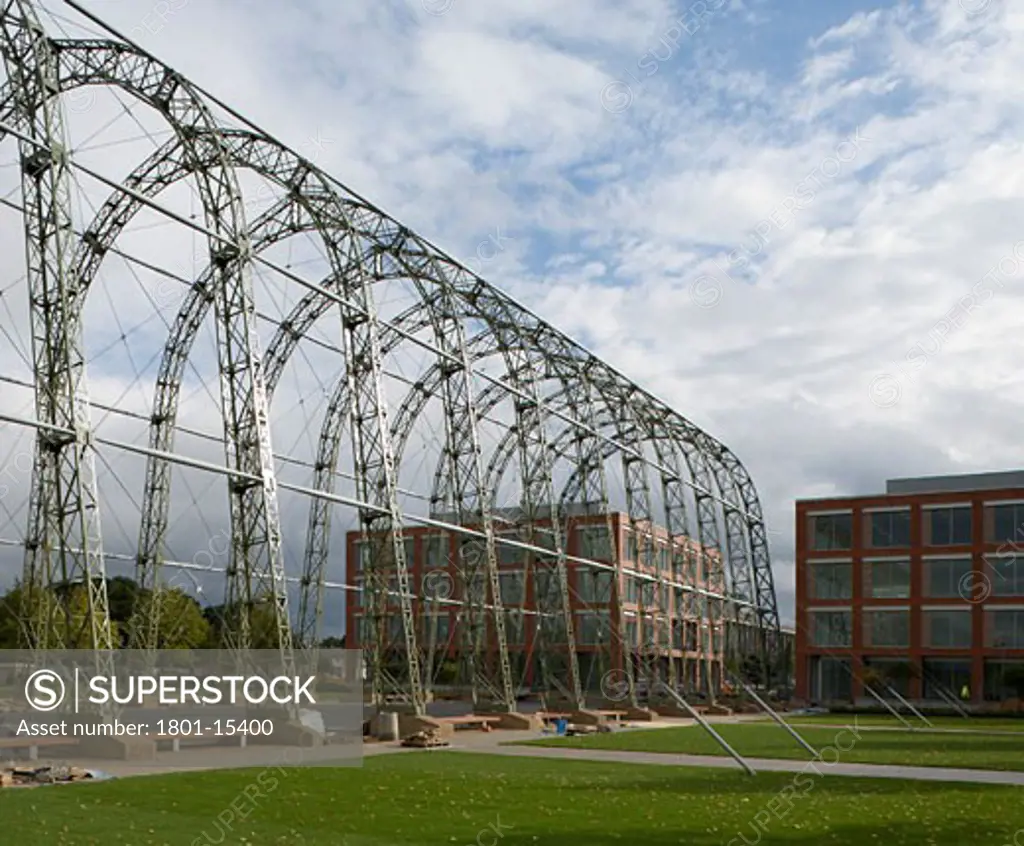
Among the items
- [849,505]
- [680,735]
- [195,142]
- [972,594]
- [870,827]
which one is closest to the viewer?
[870,827]

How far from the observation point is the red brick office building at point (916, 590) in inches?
2849

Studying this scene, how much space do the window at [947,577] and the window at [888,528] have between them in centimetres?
221

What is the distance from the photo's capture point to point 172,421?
47.2 meters

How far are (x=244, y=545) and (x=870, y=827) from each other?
20.4m

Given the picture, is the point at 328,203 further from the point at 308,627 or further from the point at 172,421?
the point at 308,627

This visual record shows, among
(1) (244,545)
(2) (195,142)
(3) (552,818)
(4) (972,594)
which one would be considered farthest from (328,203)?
(4) (972,594)

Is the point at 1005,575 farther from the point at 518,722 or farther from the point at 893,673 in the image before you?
the point at 518,722

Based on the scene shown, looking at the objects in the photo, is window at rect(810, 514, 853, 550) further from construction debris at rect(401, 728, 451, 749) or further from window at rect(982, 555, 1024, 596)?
construction debris at rect(401, 728, 451, 749)

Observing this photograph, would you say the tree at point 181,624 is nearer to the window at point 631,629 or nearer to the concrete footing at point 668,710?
the concrete footing at point 668,710

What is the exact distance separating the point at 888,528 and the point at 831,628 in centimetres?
718

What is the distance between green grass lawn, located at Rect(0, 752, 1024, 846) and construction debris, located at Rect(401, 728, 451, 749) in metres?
7.84

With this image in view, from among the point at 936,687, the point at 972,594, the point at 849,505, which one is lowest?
the point at 936,687

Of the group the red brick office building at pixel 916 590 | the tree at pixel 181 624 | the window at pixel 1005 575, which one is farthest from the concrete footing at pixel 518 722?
the window at pixel 1005 575

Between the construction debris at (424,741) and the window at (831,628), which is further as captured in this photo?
the window at (831,628)
